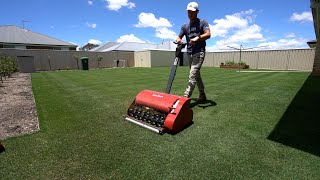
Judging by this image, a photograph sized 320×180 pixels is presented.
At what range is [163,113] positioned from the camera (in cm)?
315

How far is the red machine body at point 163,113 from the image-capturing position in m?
2.94

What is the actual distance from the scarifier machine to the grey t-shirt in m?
1.26

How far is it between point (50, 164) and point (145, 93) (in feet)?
5.74

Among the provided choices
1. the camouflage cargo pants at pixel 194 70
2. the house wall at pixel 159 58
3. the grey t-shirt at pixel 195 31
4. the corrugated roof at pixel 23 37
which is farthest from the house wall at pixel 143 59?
the camouflage cargo pants at pixel 194 70

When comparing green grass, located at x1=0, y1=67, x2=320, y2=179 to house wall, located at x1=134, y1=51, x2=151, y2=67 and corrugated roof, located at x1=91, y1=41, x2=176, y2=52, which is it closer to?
house wall, located at x1=134, y1=51, x2=151, y2=67

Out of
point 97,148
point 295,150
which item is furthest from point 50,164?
point 295,150

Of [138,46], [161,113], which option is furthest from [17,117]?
[138,46]

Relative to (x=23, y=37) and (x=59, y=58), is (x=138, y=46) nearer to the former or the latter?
(x=23, y=37)

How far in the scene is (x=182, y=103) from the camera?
9.79 ft

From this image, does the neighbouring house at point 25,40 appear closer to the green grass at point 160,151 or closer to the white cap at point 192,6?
the green grass at point 160,151

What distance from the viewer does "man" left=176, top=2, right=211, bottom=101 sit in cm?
386

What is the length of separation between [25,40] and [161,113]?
2837 cm

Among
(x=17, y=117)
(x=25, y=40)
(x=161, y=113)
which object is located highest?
(x=25, y=40)

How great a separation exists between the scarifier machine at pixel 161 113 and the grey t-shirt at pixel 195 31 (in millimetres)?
1262
